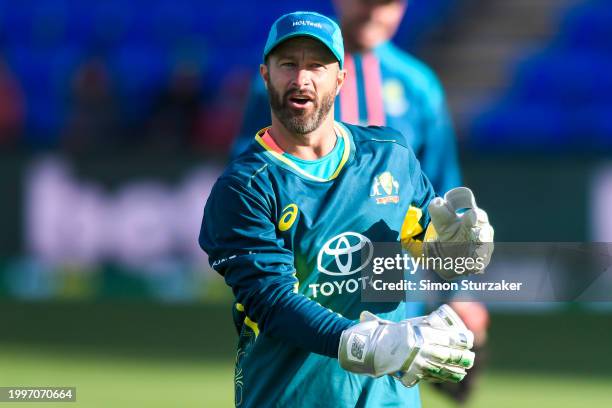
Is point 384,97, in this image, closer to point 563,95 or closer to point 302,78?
point 302,78

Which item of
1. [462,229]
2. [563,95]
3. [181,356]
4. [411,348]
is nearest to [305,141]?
[462,229]

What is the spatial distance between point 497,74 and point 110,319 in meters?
6.40

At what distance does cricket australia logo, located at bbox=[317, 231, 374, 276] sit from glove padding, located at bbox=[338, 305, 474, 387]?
0.40 metres

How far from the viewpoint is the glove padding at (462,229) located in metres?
4.16

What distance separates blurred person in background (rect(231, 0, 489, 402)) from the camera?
238 inches

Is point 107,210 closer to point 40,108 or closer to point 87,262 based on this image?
point 87,262

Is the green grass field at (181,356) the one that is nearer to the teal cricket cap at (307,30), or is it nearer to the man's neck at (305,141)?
the man's neck at (305,141)

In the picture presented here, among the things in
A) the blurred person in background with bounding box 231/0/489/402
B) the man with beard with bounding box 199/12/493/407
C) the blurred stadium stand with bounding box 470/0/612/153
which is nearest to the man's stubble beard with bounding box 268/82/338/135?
the man with beard with bounding box 199/12/493/407

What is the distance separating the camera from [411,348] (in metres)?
3.65

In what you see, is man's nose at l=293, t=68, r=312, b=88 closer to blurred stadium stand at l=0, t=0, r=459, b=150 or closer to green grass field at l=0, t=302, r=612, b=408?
green grass field at l=0, t=302, r=612, b=408

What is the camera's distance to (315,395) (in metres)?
4.14

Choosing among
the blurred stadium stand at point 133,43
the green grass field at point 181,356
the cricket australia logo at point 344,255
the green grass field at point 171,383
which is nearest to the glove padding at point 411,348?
the cricket australia logo at point 344,255

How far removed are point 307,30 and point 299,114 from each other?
28cm

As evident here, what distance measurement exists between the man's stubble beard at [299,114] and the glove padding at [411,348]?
727mm
